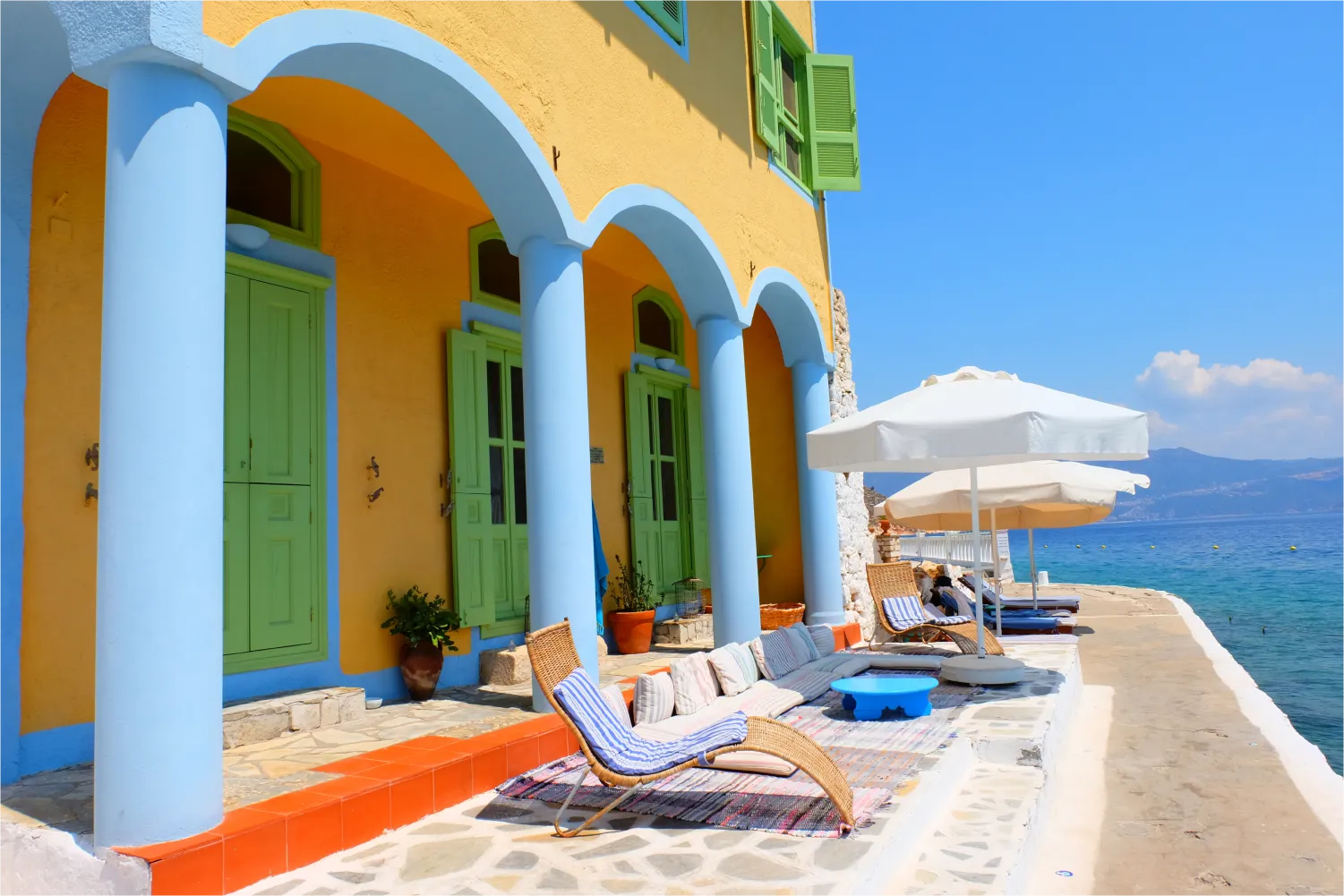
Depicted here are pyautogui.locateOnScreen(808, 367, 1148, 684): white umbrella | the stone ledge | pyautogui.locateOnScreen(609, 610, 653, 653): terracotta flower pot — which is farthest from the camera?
pyautogui.locateOnScreen(609, 610, 653, 653): terracotta flower pot

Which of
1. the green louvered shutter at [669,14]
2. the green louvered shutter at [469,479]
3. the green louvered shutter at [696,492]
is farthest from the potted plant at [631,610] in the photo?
the green louvered shutter at [669,14]

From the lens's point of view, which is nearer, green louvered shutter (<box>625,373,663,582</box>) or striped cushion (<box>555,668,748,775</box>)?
striped cushion (<box>555,668,748,775</box>)

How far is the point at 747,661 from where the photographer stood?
21.7 ft

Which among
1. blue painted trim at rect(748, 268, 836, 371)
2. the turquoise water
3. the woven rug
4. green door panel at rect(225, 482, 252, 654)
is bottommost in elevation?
the turquoise water

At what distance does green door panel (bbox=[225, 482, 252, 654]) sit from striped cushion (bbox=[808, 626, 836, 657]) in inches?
178

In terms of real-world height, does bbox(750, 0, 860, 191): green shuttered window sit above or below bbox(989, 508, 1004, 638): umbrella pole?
above

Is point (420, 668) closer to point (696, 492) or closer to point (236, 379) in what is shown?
point (236, 379)

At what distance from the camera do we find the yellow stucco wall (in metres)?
4.60

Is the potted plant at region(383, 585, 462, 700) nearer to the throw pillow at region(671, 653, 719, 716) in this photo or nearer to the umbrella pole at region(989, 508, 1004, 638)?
the throw pillow at region(671, 653, 719, 716)

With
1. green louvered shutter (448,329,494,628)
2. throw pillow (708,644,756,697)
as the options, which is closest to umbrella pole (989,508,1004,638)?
throw pillow (708,644,756,697)

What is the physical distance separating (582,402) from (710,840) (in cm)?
279

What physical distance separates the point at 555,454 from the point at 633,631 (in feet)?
10.6

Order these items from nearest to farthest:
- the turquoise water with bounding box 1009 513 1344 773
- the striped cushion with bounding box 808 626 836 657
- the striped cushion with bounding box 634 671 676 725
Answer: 1. the striped cushion with bounding box 634 671 676 725
2. the striped cushion with bounding box 808 626 836 657
3. the turquoise water with bounding box 1009 513 1344 773

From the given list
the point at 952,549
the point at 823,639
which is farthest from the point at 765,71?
the point at 952,549
